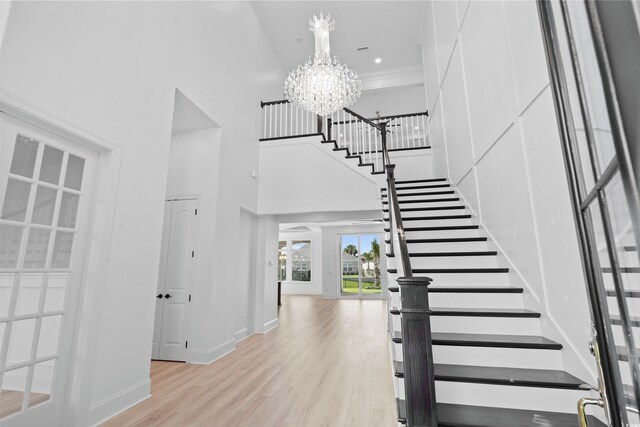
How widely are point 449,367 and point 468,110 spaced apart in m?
3.18

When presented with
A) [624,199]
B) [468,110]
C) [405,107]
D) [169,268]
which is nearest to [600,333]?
[624,199]

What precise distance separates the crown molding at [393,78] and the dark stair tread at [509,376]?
8650mm

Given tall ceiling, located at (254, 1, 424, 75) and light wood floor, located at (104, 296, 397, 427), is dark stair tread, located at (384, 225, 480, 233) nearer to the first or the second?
light wood floor, located at (104, 296, 397, 427)

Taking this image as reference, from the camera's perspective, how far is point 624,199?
1.79ft

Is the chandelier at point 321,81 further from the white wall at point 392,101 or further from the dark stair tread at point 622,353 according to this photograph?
the dark stair tread at point 622,353

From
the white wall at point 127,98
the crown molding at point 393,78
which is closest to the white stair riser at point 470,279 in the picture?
the white wall at point 127,98

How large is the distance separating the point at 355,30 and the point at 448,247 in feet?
20.8

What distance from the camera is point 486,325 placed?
2.53 m

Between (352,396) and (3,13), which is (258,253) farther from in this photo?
(3,13)

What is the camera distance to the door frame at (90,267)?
2.39 meters

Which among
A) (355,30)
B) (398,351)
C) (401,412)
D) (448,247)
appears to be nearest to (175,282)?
(398,351)

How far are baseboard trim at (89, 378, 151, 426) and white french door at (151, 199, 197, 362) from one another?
1224mm

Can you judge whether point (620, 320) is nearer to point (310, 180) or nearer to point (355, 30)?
point (310, 180)

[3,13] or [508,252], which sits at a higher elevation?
[3,13]
